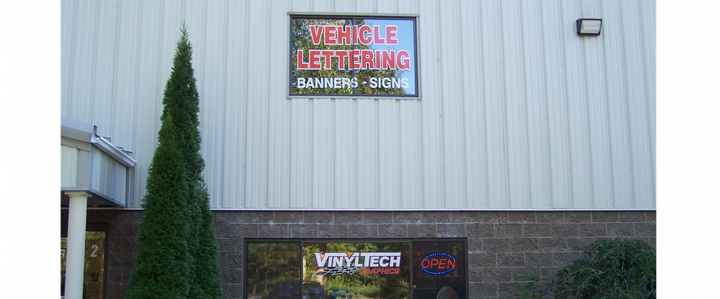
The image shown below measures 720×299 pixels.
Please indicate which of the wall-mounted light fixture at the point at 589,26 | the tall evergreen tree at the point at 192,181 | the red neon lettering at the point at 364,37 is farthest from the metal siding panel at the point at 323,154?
the wall-mounted light fixture at the point at 589,26

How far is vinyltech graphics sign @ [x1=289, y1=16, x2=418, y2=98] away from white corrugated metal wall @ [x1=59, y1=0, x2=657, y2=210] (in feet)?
0.57

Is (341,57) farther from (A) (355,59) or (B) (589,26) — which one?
(B) (589,26)

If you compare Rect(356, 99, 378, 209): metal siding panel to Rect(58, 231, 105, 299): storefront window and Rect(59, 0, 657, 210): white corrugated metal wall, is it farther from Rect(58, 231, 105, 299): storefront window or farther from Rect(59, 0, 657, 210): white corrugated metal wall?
Rect(58, 231, 105, 299): storefront window

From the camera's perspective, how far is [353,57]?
9312 millimetres

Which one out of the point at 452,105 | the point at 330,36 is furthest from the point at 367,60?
the point at 452,105

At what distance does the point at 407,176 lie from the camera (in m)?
8.94

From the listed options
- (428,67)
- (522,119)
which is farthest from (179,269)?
(522,119)

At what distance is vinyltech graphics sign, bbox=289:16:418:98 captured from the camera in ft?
30.1

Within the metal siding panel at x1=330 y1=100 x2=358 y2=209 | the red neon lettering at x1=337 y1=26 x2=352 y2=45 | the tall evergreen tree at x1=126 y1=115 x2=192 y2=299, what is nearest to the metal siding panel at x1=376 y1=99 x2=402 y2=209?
the metal siding panel at x1=330 y1=100 x2=358 y2=209

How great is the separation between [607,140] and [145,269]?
6.93 meters

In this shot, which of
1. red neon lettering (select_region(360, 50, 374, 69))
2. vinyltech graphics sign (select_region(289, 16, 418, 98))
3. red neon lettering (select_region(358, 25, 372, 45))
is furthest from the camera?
red neon lettering (select_region(358, 25, 372, 45))

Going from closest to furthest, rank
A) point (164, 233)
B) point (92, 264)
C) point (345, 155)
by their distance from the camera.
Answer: point (164, 233) → point (92, 264) → point (345, 155)

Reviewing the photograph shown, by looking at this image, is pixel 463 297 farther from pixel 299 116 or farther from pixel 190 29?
pixel 190 29

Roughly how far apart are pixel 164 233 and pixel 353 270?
9.01ft
